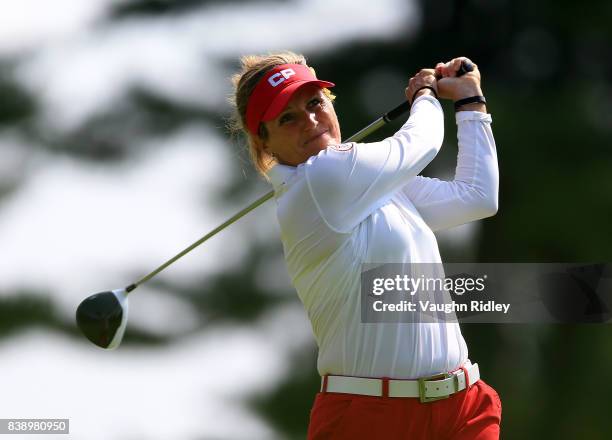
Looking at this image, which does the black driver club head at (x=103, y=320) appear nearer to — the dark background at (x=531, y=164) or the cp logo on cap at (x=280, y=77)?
the cp logo on cap at (x=280, y=77)

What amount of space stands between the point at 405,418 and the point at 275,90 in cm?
78

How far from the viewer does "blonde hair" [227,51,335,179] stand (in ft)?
10.5

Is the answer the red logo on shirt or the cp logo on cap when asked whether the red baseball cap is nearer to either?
the cp logo on cap

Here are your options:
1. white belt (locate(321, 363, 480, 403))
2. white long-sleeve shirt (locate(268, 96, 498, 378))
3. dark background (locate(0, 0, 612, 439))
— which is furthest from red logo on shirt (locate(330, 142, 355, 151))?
dark background (locate(0, 0, 612, 439))

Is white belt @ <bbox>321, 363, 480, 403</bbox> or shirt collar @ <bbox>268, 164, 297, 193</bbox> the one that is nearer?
white belt @ <bbox>321, 363, 480, 403</bbox>

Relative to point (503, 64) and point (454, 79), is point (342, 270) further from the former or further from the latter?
point (503, 64)

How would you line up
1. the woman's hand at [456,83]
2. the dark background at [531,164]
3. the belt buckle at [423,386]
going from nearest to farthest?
1. the belt buckle at [423,386]
2. the woman's hand at [456,83]
3. the dark background at [531,164]

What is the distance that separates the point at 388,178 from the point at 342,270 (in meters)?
0.21

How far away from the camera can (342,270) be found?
2889 millimetres

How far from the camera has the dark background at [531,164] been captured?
816 cm

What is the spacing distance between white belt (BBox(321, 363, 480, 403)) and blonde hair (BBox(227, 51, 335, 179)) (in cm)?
61

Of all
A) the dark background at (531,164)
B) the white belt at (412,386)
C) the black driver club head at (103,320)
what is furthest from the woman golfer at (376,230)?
the dark background at (531,164)

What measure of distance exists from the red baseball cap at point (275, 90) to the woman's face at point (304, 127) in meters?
0.02

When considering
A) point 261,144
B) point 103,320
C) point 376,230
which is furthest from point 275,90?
point 103,320
